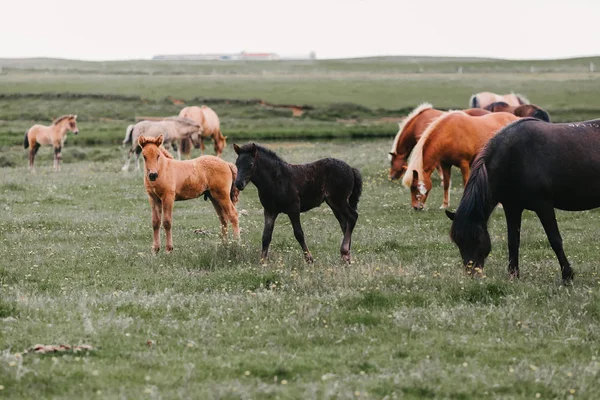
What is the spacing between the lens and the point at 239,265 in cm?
1187

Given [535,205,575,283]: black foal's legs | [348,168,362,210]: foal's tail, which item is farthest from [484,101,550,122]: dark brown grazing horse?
[535,205,575,283]: black foal's legs

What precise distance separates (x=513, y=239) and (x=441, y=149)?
8.15m

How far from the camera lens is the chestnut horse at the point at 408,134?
21.9 metres

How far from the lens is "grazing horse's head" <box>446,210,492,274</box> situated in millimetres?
11062

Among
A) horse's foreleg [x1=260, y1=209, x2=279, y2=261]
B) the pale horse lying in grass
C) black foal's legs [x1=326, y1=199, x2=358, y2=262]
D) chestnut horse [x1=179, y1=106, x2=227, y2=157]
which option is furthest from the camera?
chestnut horse [x1=179, y1=106, x2=227, y2=157]

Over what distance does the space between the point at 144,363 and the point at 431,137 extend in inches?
508

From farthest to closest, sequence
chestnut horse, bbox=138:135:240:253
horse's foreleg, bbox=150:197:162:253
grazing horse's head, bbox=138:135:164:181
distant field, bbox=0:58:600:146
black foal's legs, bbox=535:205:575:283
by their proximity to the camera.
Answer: distant field, bbox=0:58:600:146 → horse's foreleg, bbox=150:197:162:253 → chestnut horse, bbox=138:135:240:253 → grazing horse's head, bbox=138:135:164:181 → black foal's legs, bbox=535:205:575:283

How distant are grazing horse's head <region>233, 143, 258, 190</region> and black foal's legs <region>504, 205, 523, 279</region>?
3.36 m

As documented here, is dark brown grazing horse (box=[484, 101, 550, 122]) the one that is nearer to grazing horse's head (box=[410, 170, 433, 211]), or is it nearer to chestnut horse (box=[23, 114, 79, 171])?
grazing horse's head (box=[410, 170, 433, 211])

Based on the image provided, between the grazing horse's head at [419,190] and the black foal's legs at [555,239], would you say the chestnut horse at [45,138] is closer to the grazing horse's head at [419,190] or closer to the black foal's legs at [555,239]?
the grazing horse's head at [419,190]

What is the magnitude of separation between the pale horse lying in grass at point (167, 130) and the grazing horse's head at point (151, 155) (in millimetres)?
16514

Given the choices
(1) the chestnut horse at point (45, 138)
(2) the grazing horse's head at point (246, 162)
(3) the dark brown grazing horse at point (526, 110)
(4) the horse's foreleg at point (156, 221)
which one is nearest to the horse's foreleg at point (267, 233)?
(2) the grazing horse's head at point (246, 162)

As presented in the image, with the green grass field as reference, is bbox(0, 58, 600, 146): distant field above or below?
below

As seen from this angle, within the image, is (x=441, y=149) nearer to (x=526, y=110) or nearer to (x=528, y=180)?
(x=528, y=180)
